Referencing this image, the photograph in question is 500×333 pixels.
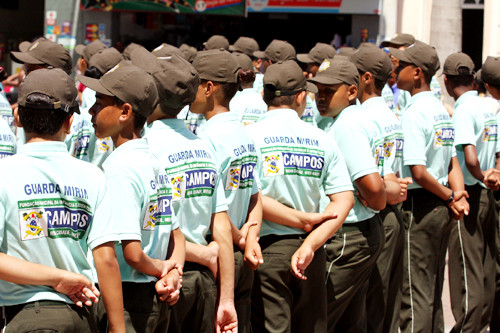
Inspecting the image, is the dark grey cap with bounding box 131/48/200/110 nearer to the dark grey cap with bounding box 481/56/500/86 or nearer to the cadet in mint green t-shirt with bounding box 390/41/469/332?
the cadet in mint green t-shirt with bounding box 390/41/469/332

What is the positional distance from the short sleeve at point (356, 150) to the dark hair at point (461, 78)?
2.28 meters

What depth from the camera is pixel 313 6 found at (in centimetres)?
1511

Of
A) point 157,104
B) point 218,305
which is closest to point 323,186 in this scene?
point 218,305

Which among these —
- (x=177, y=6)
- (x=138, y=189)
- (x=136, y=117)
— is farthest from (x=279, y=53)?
(x=177, y=6)

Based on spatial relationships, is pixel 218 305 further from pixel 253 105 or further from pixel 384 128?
pixel 253 105

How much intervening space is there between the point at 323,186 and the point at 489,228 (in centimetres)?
269

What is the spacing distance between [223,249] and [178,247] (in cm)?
42

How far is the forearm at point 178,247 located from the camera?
3.76 metres

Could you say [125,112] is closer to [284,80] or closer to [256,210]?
[256,210]

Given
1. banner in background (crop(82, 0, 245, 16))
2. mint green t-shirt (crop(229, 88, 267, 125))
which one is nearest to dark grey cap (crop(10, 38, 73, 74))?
mint green t-shirt (crop(229, 88, 267, 125))

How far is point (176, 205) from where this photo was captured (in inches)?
155

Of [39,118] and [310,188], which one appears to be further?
[310,188]

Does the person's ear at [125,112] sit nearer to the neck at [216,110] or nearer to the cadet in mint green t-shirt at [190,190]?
the cadet in mint green t-shirt at [190,190]

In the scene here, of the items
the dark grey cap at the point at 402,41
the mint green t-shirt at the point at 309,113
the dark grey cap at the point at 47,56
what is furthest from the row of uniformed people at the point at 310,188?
the dark grey cap at the point at 402,41
